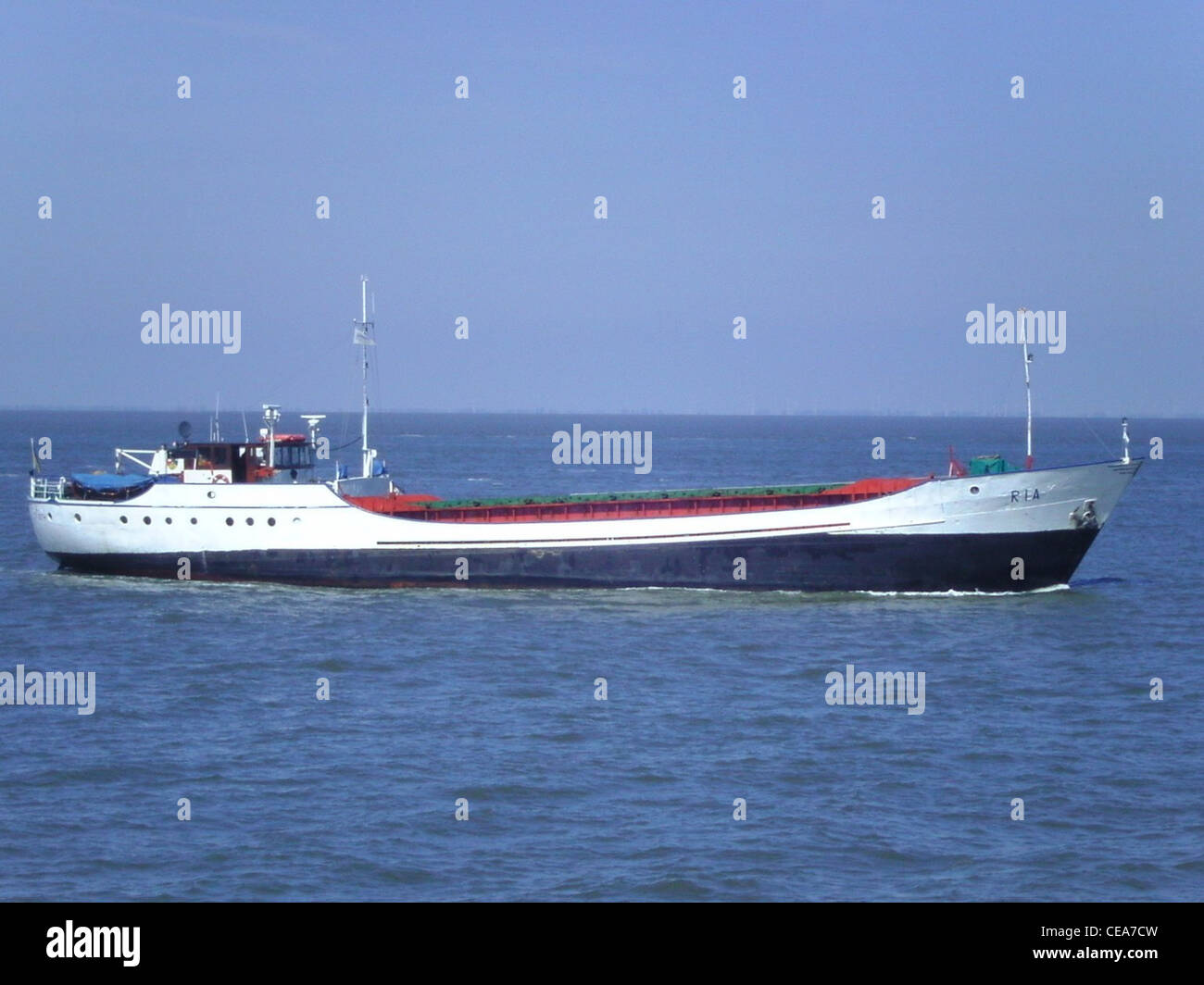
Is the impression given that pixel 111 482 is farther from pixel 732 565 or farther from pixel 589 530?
pixel 732 565

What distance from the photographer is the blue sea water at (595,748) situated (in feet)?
56.2

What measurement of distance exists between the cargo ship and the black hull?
0.04m

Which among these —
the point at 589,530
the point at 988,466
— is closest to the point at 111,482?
the point at 589,530

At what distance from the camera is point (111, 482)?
4041cm

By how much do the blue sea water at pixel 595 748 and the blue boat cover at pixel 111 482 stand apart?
2896mm

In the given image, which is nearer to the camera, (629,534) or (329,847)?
(329,847)

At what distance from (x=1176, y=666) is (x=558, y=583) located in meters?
16.3

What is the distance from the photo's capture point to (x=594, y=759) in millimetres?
22172
